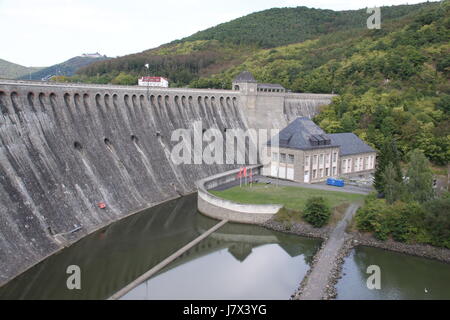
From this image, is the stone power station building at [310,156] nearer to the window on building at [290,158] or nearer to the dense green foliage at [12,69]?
the window on building at [290,158]

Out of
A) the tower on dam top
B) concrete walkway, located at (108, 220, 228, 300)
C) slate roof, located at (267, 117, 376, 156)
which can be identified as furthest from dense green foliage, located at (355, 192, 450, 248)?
the tower on dam top

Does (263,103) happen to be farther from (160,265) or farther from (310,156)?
(160,265)

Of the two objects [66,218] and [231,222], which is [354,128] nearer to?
[231,222]

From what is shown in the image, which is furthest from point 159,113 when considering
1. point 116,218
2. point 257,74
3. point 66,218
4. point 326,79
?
point 257,74

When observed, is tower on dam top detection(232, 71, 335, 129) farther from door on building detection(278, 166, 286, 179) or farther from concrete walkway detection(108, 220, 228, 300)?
concrete walkway detection(108, 220, 228, 300)

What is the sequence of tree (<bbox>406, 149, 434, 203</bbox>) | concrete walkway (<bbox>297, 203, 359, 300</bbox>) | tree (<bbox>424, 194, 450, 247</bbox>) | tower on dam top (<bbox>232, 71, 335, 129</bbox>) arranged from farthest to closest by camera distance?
1. tower on dam top (<bbox>232, 71, 335, 129</bbox>)
2. tree (<bbox>406, 149, 434, 203</bbox>)
3. tree (<bbox>424, 194, 450, 247</bbox>)
4. concrete walkway (<bbox>297, 203, 359, 300</bbox>)

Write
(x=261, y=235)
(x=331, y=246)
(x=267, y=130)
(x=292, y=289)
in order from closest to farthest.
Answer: (x=292, y=289) → (x=331, y=246) → (x=261, y=235) → (x=267, y=130)

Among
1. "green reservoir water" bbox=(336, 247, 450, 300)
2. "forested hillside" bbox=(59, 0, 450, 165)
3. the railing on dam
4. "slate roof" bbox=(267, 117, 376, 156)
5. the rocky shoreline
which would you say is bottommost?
"green reservoir water" bbox=(336, 247, 450, 300)
